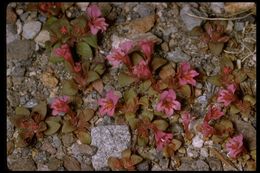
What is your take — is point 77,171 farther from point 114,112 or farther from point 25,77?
point 25,77

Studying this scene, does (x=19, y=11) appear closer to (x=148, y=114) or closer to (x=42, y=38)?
(x=42, y=38)

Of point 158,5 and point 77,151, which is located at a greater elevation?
point 158,5

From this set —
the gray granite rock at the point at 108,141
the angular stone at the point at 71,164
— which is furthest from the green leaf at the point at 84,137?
the angular stone at the point at 71,164

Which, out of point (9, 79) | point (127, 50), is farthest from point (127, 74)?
point (9, 79)

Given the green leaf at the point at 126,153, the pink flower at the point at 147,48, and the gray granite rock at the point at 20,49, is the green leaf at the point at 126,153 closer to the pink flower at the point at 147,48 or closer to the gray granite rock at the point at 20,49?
the pink flower at the point at 147,48

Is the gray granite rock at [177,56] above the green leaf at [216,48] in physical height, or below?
below

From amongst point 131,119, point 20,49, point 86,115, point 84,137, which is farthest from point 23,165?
point 20,49

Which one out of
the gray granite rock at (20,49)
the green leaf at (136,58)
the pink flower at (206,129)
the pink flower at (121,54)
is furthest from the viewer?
the gray granite rock at (20,49)
